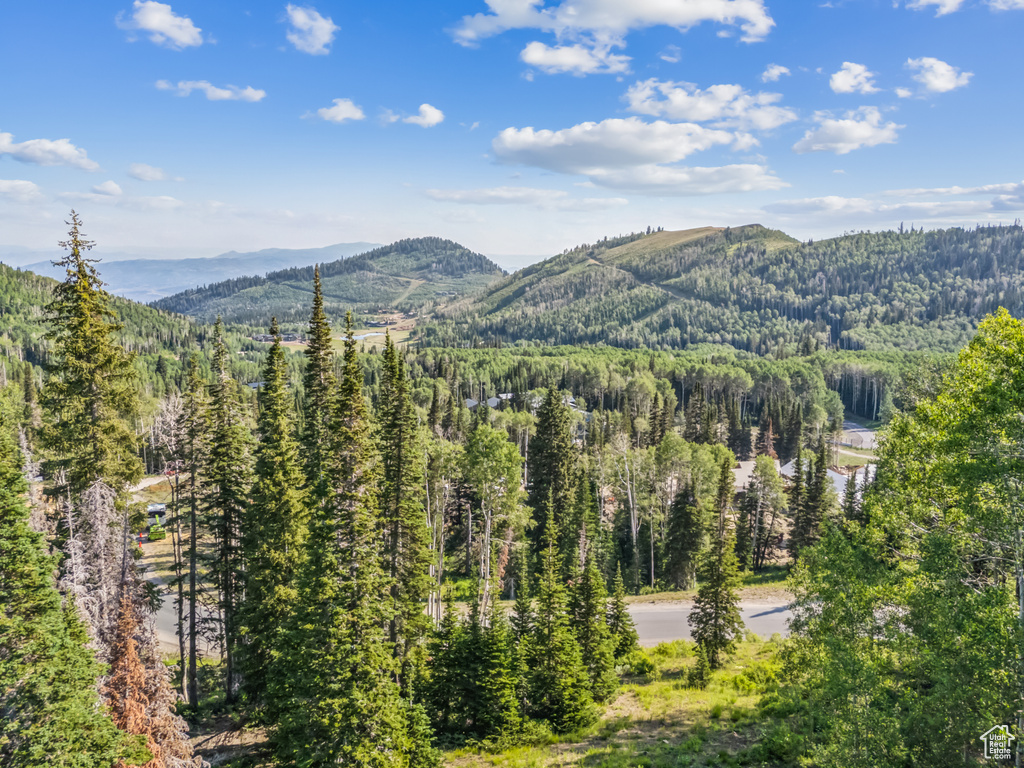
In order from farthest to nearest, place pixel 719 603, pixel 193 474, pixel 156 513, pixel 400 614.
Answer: pixel 156 513, pixel 719 603, pixel 193 474, pixel 400 614

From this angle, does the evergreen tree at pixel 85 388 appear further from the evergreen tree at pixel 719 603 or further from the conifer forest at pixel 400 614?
the evergreen tree at pixel 719 603

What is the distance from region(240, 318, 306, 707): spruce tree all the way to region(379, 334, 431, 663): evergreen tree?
12.5 ft

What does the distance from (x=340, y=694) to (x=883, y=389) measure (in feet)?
554

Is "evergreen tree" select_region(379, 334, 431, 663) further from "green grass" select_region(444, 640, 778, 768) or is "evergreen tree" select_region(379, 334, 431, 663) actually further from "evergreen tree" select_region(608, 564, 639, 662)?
"evergreen tree" select_region(608, 564, 639, 662)

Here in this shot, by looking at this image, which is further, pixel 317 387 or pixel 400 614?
pixel 317 387

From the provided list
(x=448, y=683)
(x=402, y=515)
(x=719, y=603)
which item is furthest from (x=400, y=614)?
(x=719, y=603)

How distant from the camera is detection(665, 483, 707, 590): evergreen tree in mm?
51406

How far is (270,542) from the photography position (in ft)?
77.7

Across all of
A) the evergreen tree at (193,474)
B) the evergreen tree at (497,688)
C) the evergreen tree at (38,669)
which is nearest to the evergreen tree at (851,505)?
the evergreen tree at (497,688)

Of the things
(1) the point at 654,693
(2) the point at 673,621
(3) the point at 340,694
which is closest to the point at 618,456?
(2) the point at 673,621

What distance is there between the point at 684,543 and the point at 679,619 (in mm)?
13195

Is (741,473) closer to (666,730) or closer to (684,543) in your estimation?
(684,543)

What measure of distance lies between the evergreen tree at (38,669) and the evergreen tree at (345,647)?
5160 mm

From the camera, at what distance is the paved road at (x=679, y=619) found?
121 ft
